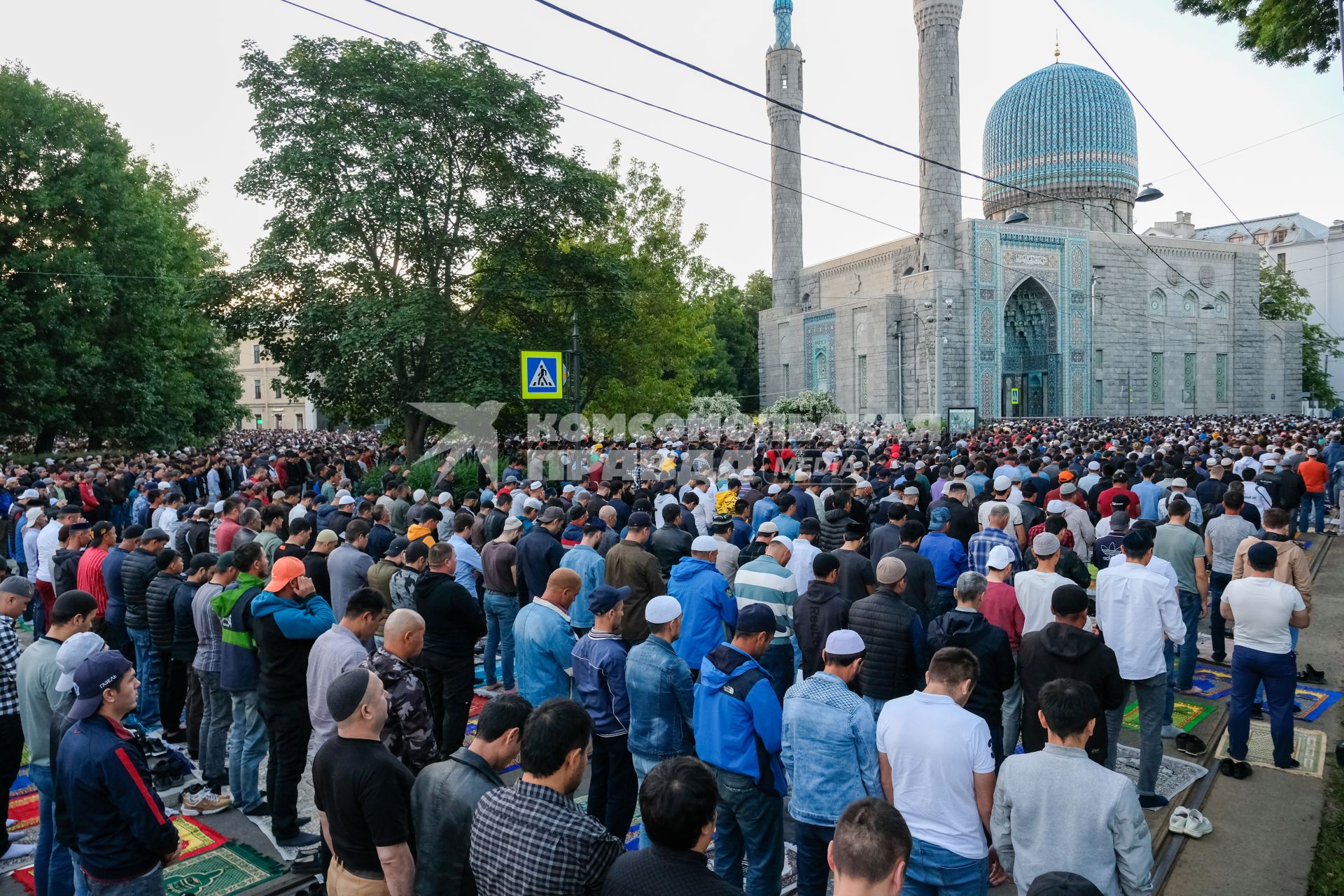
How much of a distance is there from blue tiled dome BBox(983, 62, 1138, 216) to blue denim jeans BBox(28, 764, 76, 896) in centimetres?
4842

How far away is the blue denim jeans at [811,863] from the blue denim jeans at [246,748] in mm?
3483

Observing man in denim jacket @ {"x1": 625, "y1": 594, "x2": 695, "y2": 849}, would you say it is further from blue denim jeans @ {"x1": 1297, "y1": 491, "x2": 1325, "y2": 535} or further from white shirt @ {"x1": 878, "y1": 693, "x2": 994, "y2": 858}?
blue denim jeans @ {"x1": 1297, "y1": 491, "x2": 1325, "y2": 535}

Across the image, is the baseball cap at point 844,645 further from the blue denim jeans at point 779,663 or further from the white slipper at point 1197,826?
the white slipper at point 1197,826

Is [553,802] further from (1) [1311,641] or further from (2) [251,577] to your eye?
(1) [1311,641]

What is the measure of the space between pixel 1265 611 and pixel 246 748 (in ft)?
21.7

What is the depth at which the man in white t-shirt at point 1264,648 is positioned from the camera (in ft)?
17.9

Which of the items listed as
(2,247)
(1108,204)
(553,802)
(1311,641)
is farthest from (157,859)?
(1108,204)

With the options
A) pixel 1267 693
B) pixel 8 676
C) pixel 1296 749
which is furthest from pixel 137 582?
pixel 1296 749

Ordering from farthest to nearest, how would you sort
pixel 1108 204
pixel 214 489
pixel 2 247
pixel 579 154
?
pixel 1108 204 < pixel 2 247 < pixel 579 154 < pixel 214 489

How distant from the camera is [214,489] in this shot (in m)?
16.9

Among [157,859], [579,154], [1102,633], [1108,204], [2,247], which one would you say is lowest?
[157,859]

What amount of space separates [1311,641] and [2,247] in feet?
96.7

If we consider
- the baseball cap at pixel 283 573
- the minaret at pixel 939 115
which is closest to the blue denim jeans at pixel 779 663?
the baseball cap at pixel 283 573

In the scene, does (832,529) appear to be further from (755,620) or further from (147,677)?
(147,677)
